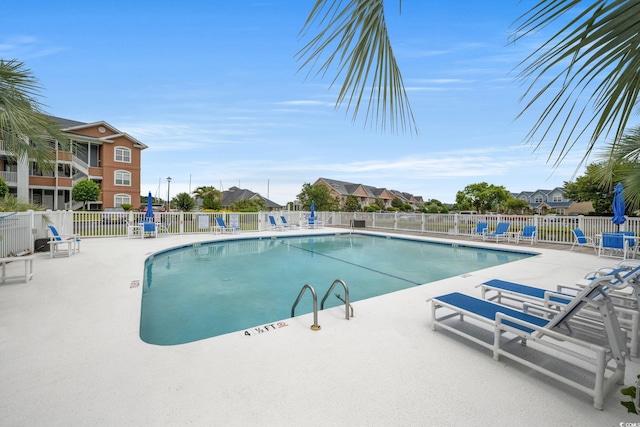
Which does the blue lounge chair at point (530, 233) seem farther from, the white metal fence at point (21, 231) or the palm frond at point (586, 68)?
the white metal fence at point (21, 231)

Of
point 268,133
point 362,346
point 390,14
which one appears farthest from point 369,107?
point 268,133

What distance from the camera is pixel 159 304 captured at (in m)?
5.15

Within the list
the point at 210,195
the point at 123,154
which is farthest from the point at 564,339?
the point at 210,195

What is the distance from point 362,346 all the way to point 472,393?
3.44 feet

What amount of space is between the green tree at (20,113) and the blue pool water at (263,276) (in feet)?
9.00

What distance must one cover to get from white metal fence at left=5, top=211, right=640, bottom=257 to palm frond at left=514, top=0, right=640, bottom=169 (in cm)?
870

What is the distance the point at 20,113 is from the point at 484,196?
1701 inches

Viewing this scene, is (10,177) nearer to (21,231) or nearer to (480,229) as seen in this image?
(21,231)

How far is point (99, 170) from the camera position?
24.7 metres

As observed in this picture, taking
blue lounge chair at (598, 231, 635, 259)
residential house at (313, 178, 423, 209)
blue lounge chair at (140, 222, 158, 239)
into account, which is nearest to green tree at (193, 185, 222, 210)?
residential house at (313, 178, 423, 209)

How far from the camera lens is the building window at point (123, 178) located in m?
25.4

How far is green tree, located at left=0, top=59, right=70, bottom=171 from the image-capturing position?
10.1 ft

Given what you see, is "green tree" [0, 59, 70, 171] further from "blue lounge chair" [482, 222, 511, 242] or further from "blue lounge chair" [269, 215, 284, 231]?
"blue lounge chair" [482, 222, 511, 242]

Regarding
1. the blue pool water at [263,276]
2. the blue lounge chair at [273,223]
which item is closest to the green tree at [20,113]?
the blue pool water at [263,276]
